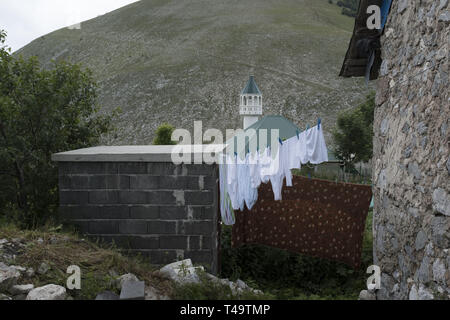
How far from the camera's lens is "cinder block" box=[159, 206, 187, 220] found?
6215 mm

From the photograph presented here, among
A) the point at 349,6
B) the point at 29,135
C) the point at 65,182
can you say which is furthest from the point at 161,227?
the point at 349,6

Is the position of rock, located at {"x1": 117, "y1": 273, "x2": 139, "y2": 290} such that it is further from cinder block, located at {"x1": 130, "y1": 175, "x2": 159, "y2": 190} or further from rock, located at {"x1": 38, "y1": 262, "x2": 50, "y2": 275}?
cinder block, located at {"x1": 130, "y1": 175, "x2": 159, "y2": 190}

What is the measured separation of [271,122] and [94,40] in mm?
67362

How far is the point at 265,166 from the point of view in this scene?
609cm

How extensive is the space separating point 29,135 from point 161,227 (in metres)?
3.21

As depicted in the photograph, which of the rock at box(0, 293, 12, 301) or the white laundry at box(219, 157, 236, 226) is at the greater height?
the white laundry at box(219, 157, 236, 226)

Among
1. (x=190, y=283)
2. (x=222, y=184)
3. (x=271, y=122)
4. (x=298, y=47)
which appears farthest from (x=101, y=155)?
(x=298, y=47)

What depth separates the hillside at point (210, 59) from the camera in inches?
2003

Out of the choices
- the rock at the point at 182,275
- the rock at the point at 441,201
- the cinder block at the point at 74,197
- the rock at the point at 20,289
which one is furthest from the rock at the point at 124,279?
the rock at the point at 441,201

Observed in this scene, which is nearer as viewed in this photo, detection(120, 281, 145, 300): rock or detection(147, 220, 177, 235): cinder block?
detection(120, 281, 145, 300): rock

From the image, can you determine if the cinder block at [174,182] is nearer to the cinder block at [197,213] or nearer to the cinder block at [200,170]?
the cinder block at [200,170]

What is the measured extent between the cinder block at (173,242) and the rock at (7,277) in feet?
7.65

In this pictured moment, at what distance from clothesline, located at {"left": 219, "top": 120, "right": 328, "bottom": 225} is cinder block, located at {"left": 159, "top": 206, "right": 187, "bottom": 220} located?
A: 63cm

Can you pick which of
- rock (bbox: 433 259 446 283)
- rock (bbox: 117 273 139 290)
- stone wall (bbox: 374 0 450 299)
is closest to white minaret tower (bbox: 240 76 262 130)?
stone wall (bbox: 374 0 450 299)
